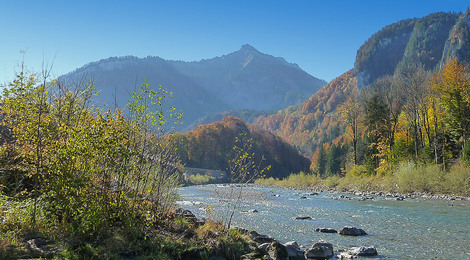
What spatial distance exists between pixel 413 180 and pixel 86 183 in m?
35.9

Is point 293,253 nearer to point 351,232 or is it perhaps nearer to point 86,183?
point 351,232

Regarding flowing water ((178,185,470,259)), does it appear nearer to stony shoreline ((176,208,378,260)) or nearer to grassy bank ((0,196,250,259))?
stony shoreline ((176,208,378,260))

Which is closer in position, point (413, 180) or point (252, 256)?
point (252, 256)

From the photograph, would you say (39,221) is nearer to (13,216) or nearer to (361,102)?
(13,216)

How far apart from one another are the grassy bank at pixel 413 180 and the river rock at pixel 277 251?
Answer: 91.9ft

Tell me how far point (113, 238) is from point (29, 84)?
409 cm

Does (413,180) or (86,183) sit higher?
(86,183)

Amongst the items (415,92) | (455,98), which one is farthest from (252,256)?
(415,92)

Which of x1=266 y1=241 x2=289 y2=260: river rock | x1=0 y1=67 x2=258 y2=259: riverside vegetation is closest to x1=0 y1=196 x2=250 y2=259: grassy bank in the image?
x1=0 y1=67 x2=258 y2=259: riverside vegetation

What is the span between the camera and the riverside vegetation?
7445mm

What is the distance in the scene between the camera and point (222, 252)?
8.65m

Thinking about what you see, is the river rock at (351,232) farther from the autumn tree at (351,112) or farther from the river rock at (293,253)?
the autumn tree at (351,112)

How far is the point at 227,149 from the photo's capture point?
442 feet

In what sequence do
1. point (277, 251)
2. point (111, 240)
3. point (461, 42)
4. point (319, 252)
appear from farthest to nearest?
1. point (461, 42)
2. point (319, 252)
3. point (277, 251)
4. point (111, 240)
